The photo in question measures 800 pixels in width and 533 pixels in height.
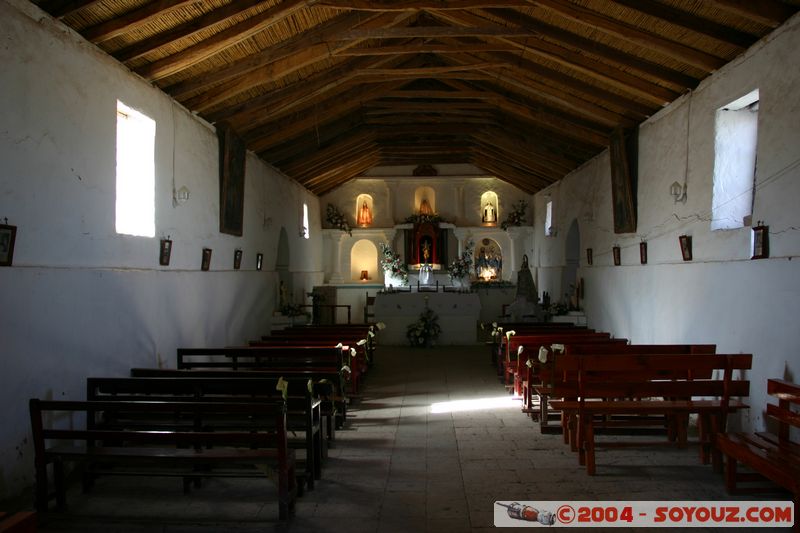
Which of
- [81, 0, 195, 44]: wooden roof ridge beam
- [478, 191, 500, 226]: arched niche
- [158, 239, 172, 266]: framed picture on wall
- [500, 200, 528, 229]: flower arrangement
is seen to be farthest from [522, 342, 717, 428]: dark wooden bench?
[478, 191, 500, 226]: arched niche

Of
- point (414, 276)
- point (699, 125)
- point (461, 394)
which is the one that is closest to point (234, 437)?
point (461, 394)

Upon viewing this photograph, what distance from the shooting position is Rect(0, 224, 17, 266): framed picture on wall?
16.0ft

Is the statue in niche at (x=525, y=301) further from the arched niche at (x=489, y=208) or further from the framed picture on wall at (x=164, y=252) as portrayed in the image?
the arched niche at (x=489, y=208)

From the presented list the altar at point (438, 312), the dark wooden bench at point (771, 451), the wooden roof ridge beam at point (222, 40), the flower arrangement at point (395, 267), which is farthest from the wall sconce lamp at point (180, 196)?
the flower arrangement at point (395, 267)

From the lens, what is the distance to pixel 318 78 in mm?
10156

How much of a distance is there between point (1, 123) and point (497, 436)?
5.53 m

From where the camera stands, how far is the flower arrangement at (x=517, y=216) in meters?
21.6

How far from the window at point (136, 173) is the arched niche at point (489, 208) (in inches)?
617

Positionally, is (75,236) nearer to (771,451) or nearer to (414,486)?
(414,486)

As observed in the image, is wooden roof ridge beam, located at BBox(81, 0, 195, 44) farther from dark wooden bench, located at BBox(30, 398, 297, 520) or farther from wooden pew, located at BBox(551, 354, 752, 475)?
wooden pew, located at BBox(551, 354, 752, 475)

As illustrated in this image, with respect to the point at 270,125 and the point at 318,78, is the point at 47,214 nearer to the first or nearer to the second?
the point at 318,78

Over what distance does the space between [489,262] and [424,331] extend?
6905 millimetres

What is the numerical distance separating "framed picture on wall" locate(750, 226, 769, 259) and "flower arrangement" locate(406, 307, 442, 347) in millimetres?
9384

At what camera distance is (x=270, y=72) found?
8836 millimetres
